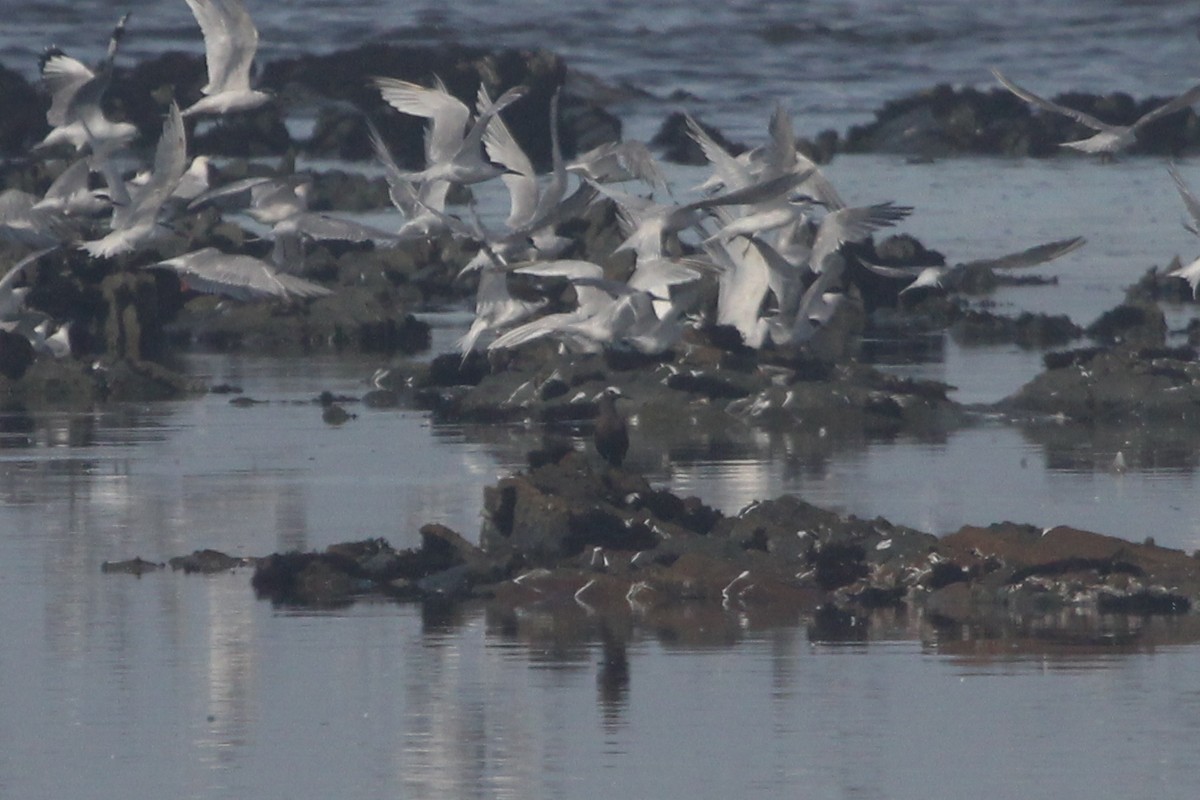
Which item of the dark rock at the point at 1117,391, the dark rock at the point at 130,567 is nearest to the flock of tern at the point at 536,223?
the dark rock at the point at 1117,391

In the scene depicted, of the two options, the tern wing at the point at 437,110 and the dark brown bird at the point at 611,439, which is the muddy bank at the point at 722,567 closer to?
the dark brown bird at the point at 611,439

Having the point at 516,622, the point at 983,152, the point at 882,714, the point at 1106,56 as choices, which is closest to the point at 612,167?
the point at 516,622

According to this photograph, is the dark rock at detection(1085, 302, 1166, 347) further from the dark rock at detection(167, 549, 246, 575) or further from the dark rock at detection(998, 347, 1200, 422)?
the dark rock at detection(167, 549, 246, 575)

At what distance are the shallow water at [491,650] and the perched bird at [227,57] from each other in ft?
6.54

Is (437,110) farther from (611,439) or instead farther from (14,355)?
(611,439)

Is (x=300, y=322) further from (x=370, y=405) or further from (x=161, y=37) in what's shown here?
(x=161, y=37)

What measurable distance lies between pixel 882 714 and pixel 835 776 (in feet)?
2.91

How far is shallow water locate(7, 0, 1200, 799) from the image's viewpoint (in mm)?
9367

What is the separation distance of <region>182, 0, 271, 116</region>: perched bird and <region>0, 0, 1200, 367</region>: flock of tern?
2cm

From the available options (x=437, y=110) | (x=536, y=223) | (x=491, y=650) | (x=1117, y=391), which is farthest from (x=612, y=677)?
(x=437, y=110)

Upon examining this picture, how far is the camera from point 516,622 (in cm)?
1191

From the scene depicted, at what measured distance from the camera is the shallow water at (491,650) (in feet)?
30.7

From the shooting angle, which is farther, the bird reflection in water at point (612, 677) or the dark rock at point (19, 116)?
the dark rock at point (19, 116)

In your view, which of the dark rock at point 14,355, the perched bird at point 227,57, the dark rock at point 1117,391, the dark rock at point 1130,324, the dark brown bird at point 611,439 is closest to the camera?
the dark brown bird at point 611,439
